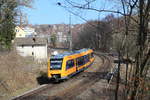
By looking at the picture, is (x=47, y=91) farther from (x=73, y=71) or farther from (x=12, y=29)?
(x=12, y=29)

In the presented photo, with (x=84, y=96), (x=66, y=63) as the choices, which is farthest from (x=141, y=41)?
(x=66, y=63)

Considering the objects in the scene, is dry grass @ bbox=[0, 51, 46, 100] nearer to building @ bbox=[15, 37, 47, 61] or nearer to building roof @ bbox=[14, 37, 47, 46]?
building @ bbox=[15, 37, 47, 61]

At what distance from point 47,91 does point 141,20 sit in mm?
14609

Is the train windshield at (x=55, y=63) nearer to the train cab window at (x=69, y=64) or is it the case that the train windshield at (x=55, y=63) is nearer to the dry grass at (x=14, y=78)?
the train cab window at (x=69, y=64)

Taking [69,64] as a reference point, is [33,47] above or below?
above

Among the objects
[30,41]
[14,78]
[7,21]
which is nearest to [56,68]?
[14,78]

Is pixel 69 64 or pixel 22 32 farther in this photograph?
pixel 22 32

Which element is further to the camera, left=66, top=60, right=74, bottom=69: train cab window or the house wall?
the house wall

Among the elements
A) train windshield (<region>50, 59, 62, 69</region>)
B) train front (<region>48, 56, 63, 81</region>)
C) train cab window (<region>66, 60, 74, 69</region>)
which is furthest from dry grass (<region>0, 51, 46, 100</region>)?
train cab window (<region>66, 60, 74, 69</region>)

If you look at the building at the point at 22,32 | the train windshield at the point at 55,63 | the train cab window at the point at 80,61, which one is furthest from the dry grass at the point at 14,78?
the building at the point at 22,32

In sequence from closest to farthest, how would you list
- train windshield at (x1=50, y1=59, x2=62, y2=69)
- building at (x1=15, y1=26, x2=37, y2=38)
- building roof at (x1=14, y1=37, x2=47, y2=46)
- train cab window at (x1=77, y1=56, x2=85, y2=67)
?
train windshield at (x1=50, y1=59, x2=62, y2=69), train cab window at (x1=77, y1=56, x2=85, y2=67), building roof at (x1=14, y1=37, x2=47, y2=46), building at (x1=15, y1=26, x2=37, y2=38)

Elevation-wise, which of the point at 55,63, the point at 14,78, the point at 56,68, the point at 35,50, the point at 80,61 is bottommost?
the point at 14,78

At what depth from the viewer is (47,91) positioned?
1730 cm

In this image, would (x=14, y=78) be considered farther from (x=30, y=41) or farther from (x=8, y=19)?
(x=30, y=41)
